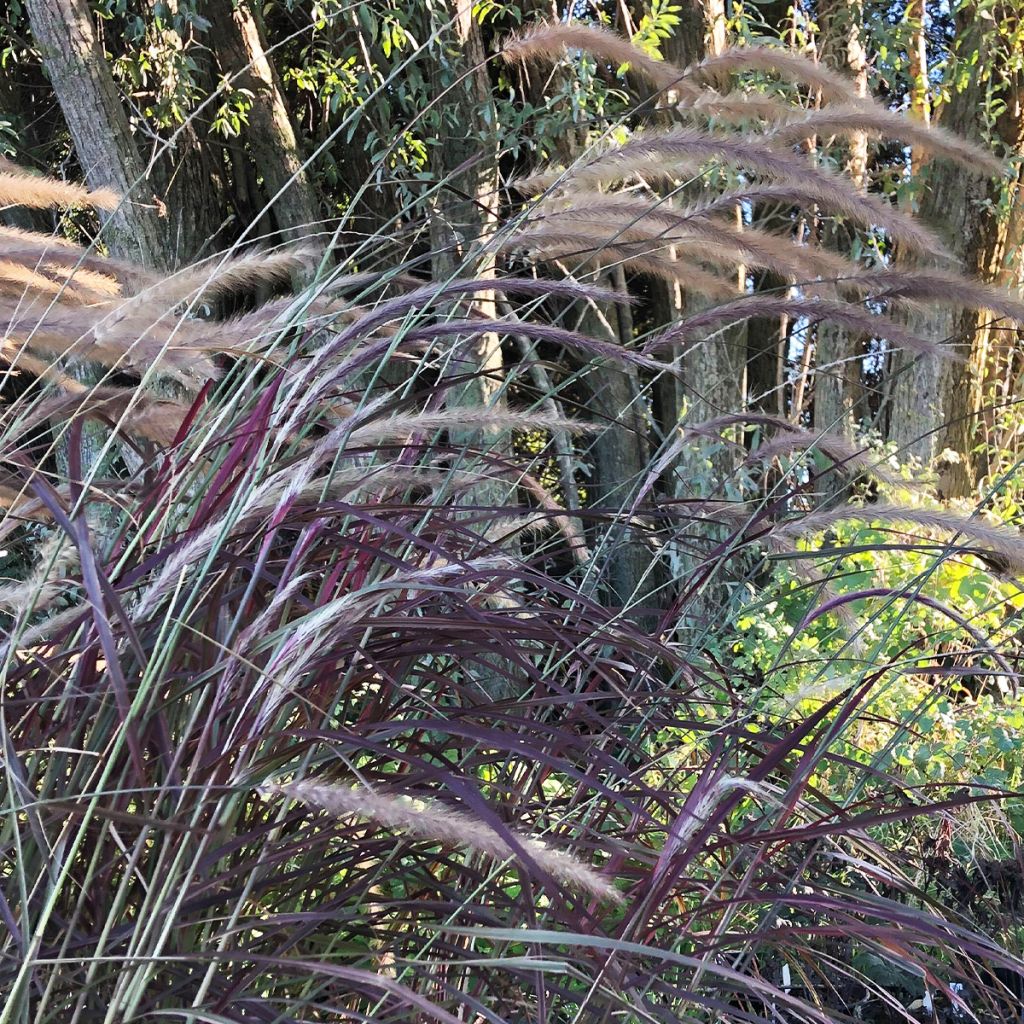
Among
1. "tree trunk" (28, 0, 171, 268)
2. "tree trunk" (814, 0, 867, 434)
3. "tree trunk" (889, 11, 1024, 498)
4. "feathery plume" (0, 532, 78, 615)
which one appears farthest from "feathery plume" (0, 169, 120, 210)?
"tree trunk" (889, 11, 1024, 498)

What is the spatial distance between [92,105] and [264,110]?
870 mm

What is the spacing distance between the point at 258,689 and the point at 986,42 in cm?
414

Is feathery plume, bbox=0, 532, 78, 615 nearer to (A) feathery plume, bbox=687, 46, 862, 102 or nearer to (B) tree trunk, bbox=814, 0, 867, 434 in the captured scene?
(A) feathery plume, bbox=687, 46, 862, 102

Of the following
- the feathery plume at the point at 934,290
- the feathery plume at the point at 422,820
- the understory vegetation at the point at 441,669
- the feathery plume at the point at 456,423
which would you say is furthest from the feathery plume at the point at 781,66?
the feathery plume at the point at 422,820

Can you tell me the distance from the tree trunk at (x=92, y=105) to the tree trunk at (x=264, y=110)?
0.68m

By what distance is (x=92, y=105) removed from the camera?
3424 mm

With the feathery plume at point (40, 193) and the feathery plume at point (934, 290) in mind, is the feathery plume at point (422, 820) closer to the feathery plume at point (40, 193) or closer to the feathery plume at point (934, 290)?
the feathery plume at point (934, 290)

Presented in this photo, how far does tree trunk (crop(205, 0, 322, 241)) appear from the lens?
4.07 m

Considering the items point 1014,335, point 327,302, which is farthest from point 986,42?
point 327,302

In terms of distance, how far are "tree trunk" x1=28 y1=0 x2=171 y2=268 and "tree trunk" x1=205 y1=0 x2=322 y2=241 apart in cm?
68

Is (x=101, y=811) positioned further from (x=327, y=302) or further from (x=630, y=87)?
(x=630, y=87)

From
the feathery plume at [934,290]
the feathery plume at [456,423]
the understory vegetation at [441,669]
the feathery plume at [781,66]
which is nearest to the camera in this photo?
the understory vegetation at [441,669]

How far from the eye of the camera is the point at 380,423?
793mm

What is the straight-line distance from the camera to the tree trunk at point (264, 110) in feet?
13.3
